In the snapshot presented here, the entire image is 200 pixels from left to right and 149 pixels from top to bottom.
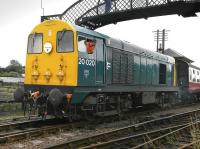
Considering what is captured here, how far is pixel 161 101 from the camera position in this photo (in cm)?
2080

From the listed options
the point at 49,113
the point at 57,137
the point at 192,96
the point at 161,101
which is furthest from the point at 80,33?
the point at 192,96

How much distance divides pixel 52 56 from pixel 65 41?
714 millimetres

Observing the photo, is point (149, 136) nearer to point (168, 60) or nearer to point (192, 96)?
point (168, 60)

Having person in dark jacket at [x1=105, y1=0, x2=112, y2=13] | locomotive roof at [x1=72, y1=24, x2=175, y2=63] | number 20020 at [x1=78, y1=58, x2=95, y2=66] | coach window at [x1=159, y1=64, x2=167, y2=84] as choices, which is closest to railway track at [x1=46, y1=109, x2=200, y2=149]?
number 20020 at [x1=78, y1=58, x2=95, y2=66]

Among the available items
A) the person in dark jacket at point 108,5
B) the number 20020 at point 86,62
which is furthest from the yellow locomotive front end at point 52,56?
the person in dark jacket at point 108,5

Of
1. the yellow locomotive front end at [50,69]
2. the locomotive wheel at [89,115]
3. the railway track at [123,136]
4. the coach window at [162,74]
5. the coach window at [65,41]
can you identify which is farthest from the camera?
the coach window at [162,74]

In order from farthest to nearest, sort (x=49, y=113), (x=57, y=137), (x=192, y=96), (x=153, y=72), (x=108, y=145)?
1. (x=192, y=96)
2. (x=153, y=72)
3. (x=49, y=113)
4. (x=57, y=137)
5. (x=108, y=145)

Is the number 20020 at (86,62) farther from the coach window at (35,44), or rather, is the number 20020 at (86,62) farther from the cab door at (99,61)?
the coach window at (35,44)

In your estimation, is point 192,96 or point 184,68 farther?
point 192,96

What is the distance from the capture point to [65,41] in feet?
41.5

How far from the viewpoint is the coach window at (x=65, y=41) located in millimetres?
12453

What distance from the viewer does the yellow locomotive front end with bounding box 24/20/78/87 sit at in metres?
12.3

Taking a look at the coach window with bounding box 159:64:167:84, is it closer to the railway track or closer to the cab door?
the railway track

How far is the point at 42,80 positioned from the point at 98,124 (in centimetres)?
268
